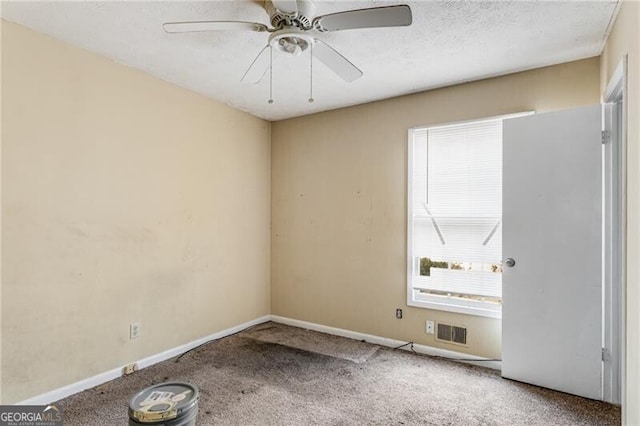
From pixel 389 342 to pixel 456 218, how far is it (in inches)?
55.2

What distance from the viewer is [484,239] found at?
318cm

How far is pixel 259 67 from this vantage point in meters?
2.94

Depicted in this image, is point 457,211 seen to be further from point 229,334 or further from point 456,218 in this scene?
point 229,334

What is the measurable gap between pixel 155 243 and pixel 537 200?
3158 millimetres

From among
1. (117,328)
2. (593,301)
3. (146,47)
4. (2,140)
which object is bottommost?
(117,328)

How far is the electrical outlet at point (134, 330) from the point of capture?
2.99 meters

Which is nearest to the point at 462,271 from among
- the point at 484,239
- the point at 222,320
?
the point at 484,239

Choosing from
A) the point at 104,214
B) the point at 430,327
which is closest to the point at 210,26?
the point at 104,214

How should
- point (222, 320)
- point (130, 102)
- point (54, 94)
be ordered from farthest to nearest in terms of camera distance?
point (222, 320) → point (130, 102) → point (54, 94)

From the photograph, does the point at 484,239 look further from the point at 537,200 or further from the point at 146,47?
the point at 146,47

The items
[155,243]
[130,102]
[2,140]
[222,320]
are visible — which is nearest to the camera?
[2,140]

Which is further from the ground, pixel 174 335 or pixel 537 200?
pixel 537 200

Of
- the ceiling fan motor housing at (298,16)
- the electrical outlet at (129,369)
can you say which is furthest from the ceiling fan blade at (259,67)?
the electrical outlet at (129,369)
